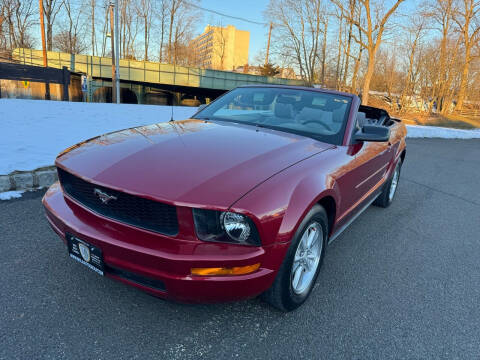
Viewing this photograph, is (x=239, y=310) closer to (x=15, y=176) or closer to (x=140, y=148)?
(x=140, y=148)

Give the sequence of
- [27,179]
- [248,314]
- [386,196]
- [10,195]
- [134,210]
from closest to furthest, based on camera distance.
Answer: [134,210], [248,314], [10,195], [27,179], [386,196]

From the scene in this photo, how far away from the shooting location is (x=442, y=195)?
5773 millimetres

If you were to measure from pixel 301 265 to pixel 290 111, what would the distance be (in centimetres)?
153

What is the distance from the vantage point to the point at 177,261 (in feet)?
5.74

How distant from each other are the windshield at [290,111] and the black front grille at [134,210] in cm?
156

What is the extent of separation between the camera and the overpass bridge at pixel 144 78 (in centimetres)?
3316

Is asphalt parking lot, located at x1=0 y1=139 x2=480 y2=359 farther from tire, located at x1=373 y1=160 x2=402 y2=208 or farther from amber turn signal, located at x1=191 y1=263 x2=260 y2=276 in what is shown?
tire, located at x1=373 y1=160 x2=402 y2=208

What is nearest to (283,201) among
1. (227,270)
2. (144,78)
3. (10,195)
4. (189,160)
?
(227,270)

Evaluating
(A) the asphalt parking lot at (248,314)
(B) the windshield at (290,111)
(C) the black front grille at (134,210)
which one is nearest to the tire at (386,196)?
(A) the asphalt parking lot at (248,314)

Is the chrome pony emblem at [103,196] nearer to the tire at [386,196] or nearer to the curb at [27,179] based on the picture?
the curb at [27,179]

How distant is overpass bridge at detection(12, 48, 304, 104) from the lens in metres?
33.2

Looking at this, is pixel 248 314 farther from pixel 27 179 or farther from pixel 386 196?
pixel 27 179

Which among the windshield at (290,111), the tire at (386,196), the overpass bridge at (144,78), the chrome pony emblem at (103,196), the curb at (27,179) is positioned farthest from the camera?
the overpass bridge at (144,78)

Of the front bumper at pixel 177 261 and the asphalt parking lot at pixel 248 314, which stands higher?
the front bumper at pixel 177 261
